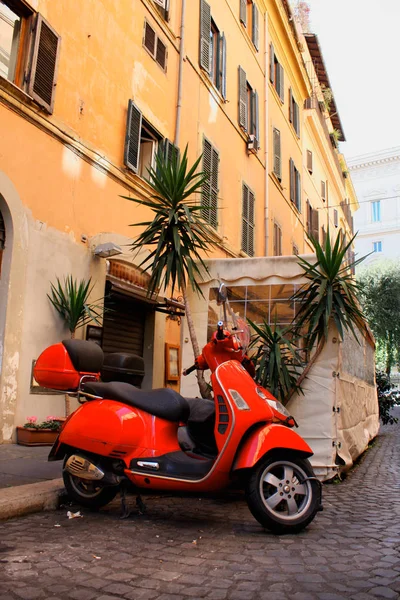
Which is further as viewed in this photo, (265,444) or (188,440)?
(188,440)

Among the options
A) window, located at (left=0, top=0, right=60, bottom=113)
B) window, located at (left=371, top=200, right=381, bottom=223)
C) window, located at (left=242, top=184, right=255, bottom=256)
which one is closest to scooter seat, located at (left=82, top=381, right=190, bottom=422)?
window, located at (left=0, top=0, right=60, bottom=113)

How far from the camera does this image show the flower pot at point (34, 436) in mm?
6570

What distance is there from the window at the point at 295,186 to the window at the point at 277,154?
1.81 m

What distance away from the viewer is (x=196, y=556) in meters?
3.04

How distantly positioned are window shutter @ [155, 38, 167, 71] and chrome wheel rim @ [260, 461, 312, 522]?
924cm

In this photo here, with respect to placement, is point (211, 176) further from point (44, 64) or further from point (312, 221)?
point (312, 221)

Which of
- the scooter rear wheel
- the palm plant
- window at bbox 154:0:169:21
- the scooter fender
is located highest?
→ window at bbox 154:0:169:21

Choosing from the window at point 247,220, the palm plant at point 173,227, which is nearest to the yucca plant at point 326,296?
the palm plant at point 173,227

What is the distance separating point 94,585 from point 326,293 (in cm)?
400

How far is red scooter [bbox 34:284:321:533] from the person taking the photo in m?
3.56

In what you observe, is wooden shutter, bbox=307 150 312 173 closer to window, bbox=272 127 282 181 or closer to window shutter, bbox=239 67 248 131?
window, bbox=272 127 282 181

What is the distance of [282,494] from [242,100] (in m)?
13.6

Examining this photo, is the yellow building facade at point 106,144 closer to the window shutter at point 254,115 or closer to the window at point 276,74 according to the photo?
the window shutter at point 254,115

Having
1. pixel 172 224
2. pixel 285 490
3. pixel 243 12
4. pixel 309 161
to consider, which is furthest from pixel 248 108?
pixel 285 490
